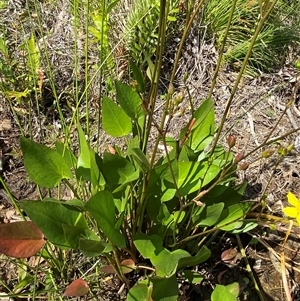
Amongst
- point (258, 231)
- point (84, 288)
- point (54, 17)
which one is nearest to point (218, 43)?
point (54, 17)

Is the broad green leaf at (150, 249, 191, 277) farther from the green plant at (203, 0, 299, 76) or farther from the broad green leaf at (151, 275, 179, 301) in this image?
the green plant at (203, 0, 299, 76)

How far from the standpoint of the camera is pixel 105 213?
1.10m

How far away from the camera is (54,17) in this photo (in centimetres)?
221

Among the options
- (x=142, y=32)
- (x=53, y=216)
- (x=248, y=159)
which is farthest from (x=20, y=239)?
(x=142, y=32)

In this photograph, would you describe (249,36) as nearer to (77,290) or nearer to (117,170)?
(117,170)

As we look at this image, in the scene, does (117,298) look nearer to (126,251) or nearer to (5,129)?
(126,251)

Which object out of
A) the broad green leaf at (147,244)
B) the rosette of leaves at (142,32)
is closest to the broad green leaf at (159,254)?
the broad green leaf at (147,244)

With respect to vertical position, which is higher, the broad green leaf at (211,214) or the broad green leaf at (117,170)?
the broad green leaf at (117,170)

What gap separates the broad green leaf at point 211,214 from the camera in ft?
4.01

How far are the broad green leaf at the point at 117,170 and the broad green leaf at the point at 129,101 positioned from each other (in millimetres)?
151

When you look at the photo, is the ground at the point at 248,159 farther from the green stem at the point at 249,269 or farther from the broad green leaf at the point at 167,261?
the broad green leaf at the point at 167,261

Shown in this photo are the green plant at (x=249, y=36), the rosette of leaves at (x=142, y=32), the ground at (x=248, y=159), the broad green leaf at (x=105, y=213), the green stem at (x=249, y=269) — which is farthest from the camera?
the green plant at (x=249, y=36)

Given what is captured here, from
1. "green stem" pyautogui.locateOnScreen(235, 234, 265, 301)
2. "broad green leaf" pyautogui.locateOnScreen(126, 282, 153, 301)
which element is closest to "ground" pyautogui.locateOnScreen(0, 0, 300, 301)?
"green stem" pyautogui.locateOnScreen(235, 234, 265, 301)

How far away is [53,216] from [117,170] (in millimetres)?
188
